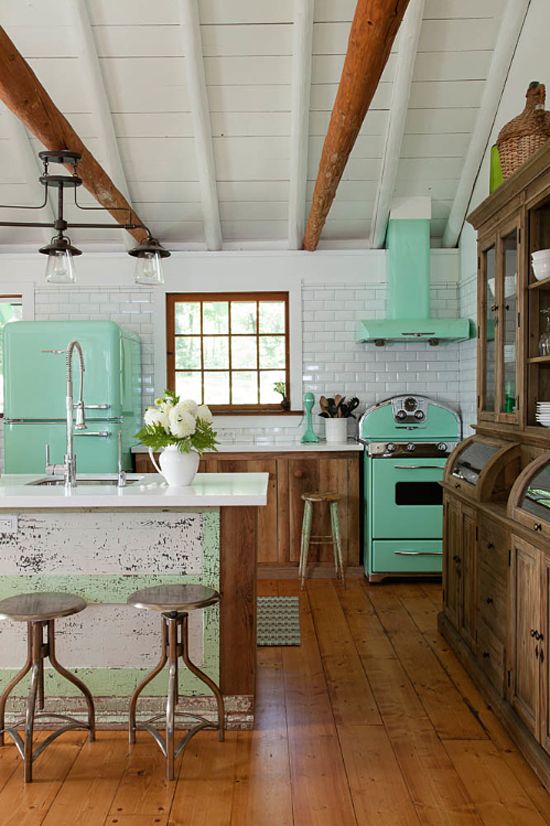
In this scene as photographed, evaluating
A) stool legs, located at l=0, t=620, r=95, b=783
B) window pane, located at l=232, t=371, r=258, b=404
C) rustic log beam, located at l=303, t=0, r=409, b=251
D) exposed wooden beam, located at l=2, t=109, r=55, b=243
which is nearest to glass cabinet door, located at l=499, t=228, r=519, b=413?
rustic log beam, located at l=303, t=0, r=409, b=251

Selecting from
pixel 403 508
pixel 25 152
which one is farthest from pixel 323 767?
pixel 25 152

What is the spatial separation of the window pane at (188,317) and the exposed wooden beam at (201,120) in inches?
20.9

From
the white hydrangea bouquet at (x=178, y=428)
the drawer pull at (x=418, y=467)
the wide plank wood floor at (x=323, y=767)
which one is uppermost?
the white hydrangea bouquet at (x=178, y=428)

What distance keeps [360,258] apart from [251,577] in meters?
3.91

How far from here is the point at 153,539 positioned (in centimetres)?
331

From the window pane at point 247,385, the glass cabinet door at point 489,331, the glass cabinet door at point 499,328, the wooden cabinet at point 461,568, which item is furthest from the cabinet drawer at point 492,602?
the window pane at point 247,385

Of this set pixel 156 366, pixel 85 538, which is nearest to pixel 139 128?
pixel 156 366

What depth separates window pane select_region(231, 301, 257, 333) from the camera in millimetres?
6617

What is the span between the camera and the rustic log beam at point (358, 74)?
2.93 m

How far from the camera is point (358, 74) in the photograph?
3412mm

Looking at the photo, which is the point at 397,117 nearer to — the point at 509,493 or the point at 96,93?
the point at 96,93

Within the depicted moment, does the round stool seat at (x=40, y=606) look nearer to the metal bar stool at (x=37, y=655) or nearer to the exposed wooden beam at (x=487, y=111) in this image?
the metal bar stool at (x=37, y=655)

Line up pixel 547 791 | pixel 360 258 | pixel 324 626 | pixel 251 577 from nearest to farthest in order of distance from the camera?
pixel 547 791 < pixel 251 577 < pixel 324 626 < pixel 360 258

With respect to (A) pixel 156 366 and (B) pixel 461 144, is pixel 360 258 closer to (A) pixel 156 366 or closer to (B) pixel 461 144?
(B) pixel 461 144
